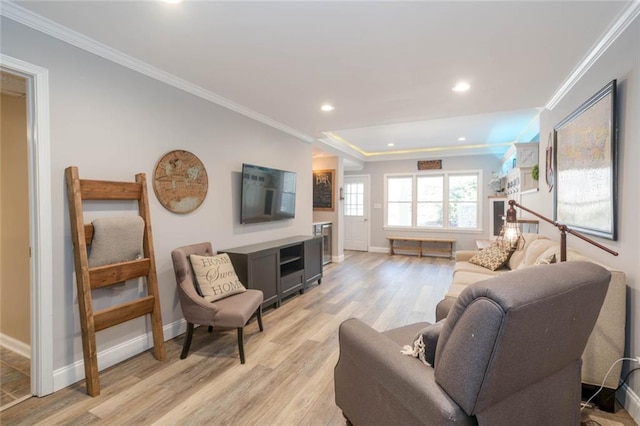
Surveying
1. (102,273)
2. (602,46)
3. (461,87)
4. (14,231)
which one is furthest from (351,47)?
(14,231)

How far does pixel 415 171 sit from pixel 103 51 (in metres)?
6.63

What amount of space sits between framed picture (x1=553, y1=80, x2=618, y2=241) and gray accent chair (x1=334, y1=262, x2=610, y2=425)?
1068 mm

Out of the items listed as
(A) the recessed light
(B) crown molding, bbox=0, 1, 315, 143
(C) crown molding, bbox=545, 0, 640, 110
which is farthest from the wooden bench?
(B) crown molding, bbox=0, 1, 315, 143

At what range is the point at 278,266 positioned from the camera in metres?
3.64

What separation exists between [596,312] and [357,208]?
6861 mm

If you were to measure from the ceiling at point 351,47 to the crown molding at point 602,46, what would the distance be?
0.03 m

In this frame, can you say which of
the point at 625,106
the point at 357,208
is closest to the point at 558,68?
the point at 625,106

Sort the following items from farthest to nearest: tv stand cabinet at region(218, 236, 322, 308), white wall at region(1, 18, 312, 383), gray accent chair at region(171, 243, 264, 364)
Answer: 1. tv stand cabinet at region(218, 236, 322, 308)
2. gray accent chair at region(171, 243, 264, 364)
3. white wall at region(1, 18, 312, 383)

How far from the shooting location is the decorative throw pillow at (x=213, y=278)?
2.55 metres

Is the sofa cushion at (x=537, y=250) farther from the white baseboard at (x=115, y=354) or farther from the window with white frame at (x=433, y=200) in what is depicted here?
the window with white frame at (x=433, y=200)

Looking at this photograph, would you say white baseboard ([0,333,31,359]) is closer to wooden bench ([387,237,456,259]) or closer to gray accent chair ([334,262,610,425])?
gray accent chair ([334,262,610,425])

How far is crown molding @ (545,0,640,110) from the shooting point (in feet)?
5.72

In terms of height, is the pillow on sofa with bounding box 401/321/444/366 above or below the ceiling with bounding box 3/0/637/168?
below

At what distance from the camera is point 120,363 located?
7.72 feet
